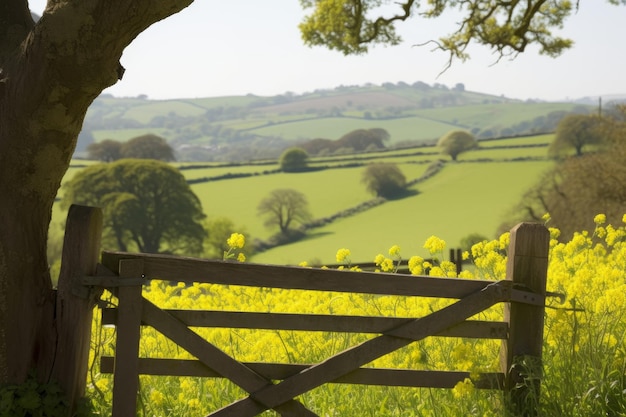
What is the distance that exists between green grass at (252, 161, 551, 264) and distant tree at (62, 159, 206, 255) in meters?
8.05

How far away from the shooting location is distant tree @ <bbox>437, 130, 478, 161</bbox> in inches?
3312

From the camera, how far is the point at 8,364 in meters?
5.61

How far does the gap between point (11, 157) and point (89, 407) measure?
69.1 inches

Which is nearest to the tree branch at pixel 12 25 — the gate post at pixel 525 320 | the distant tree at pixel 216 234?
the gate post at pixel 525 320

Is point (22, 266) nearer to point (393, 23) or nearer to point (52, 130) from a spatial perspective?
point (52, 130)

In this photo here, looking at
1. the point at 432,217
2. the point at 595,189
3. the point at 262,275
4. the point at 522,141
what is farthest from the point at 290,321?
the point at 522,141

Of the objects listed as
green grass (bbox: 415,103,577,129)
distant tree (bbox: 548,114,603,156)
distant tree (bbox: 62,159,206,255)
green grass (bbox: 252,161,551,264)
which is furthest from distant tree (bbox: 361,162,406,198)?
green grass (bbox: 415,103,577,129)

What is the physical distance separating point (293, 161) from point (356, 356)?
3252 inches

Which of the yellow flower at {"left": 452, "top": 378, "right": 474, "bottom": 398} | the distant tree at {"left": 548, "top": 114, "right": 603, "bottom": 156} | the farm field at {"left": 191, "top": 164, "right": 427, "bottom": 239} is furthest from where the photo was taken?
the farm field at {"left": 191, "top": 164, "right": 427, "bottom": 239}

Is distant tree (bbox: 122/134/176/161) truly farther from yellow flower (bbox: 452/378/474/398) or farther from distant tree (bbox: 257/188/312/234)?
yellow flower (bbox: 452/378/474/398)

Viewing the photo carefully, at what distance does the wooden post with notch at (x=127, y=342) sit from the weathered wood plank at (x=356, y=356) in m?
0.57

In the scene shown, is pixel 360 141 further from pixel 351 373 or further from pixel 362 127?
pixel 351 373

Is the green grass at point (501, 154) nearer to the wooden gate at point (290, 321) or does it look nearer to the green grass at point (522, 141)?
the green grass at point (522, 141)

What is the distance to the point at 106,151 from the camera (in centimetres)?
8356
